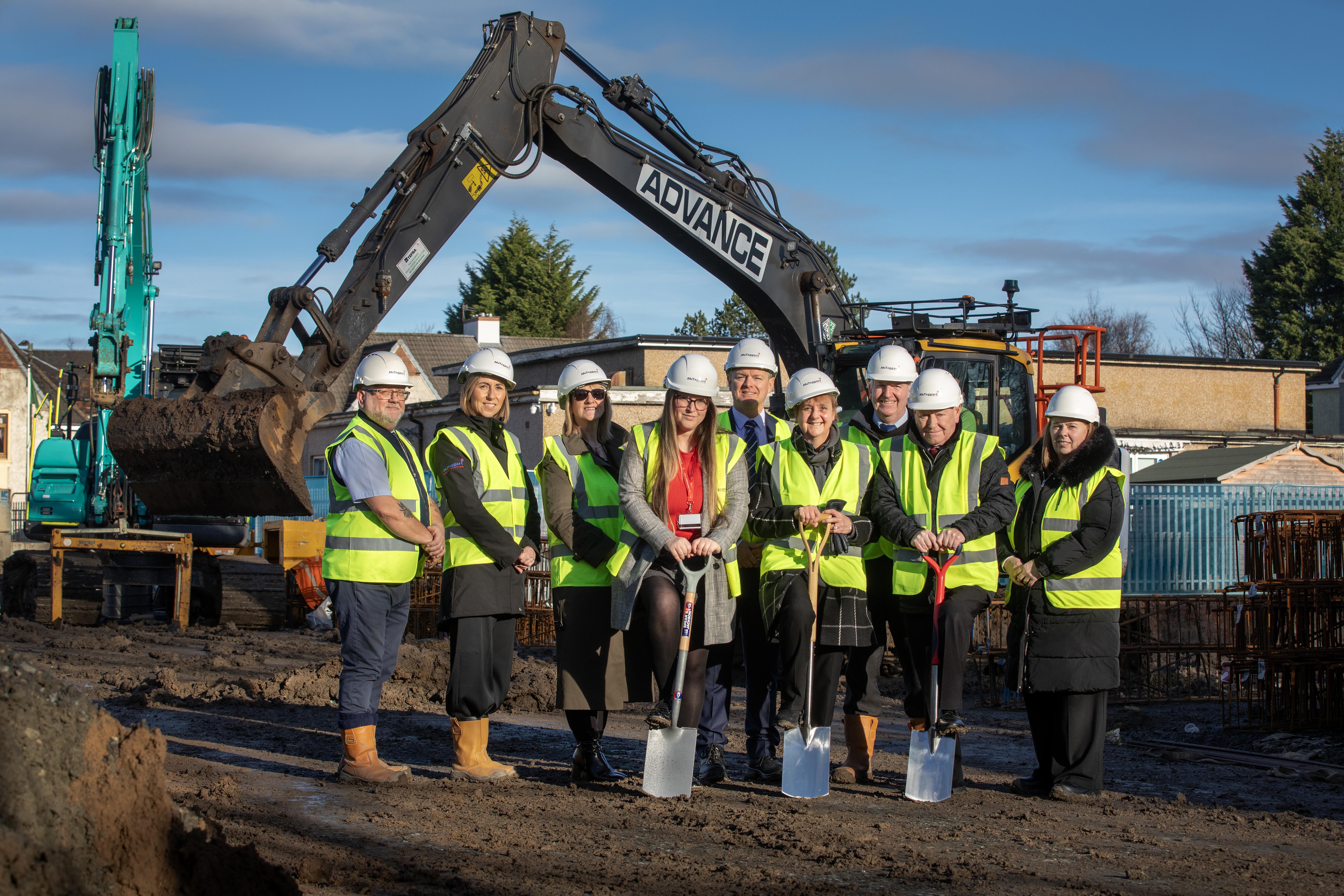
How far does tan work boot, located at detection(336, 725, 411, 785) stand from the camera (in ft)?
20.7

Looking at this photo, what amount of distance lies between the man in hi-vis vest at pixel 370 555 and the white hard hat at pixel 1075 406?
3274mm

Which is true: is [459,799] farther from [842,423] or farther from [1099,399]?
[1099,399]

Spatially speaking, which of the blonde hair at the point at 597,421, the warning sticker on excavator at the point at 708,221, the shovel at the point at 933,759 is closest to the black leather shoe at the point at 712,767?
the shovel at the point at 933,759

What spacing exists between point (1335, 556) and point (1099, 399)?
21491 mm

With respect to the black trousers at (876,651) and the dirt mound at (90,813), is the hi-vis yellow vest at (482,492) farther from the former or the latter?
the dirt mound at (90,813)

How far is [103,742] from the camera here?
3955mm

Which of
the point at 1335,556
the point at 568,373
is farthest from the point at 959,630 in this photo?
the point at 1335,556

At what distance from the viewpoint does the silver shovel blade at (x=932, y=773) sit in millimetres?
6180

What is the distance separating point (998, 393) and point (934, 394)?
580 centimetres

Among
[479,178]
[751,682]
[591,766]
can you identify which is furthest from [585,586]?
[479,178]

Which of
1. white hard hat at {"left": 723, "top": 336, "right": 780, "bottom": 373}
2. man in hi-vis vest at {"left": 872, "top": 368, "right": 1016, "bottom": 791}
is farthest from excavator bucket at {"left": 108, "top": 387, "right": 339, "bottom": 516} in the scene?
man in hi-vis vest at {"left": 872, "top": 368, "right": 1016, "bottom": 791}

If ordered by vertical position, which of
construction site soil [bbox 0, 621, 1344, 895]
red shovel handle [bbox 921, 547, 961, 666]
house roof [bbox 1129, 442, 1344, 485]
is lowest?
construction site soil [bbox 0, 621, 1344, 895]

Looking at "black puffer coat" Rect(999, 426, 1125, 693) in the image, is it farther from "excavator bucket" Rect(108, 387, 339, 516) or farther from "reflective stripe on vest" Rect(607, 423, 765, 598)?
"excavator bucket" Rect(108, 387, 339, 516)

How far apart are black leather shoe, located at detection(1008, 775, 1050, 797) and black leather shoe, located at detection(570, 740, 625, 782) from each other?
79.9 inches
